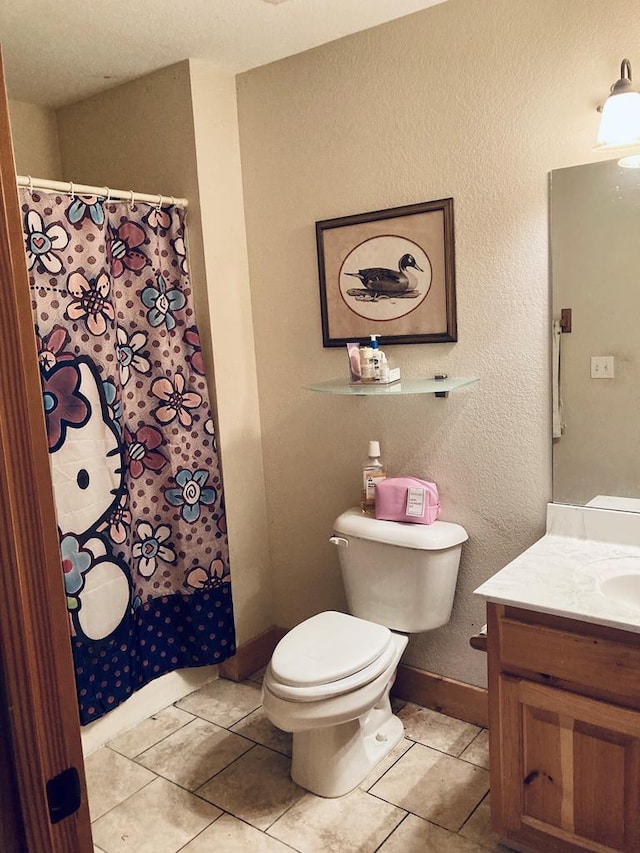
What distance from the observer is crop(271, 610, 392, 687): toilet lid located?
6.53ft

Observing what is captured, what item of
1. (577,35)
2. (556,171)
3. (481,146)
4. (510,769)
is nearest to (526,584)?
(510,769)

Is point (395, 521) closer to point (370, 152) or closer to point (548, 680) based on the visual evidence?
point (548, 680)

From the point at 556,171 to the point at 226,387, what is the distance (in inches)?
53.8

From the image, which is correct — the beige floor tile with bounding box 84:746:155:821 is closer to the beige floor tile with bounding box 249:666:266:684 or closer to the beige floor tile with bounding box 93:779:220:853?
the beige floor tile with bounding box 93:779:220:853

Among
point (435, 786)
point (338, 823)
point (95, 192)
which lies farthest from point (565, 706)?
point (95, 192)

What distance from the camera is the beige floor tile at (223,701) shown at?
8.37 feet

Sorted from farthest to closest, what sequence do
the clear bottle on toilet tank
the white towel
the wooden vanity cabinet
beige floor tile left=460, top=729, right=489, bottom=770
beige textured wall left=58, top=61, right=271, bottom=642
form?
beige textured wall left=58, top=61, right=271, bottom=642 < the clear bottle on toilet tank < beige floor tile left=460, top=729, right=489, bottom=770 < the white towel < the wooden vanity cabinet

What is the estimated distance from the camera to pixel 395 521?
2.34m

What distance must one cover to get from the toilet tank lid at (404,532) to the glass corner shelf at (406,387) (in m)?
0.44

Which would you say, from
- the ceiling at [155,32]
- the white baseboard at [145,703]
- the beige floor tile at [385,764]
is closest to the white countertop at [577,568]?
the beige floor tile at [385,764]

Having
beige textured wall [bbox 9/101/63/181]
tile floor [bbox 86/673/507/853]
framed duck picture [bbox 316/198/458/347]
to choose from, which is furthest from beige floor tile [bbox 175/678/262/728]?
beige textured wall [bbox 9/101/63/181]

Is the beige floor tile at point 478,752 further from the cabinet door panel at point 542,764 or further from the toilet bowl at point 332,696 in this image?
the cabinet door panel at point 542,764

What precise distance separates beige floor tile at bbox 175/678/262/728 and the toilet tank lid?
79 cm

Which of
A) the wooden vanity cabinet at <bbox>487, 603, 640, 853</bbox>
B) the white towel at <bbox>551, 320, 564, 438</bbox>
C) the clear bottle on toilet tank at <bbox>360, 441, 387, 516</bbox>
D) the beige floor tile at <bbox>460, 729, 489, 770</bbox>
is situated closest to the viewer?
the wooden vanity cabinet at <bbox>487, 603, 640, 853</bbox>
